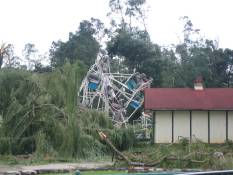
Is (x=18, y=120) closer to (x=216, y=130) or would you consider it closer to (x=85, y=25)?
(x=216, y=130)

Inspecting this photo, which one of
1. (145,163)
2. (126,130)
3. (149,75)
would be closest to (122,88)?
(149,75)

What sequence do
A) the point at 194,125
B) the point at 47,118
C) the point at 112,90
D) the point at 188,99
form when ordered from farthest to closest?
the point at 112,90 < the point at 188,99 < the point at 194,125 < the point at 47,118

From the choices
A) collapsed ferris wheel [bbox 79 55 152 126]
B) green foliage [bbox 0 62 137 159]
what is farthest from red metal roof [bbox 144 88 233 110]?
collapsed ferris wheel [bbox 79 55 152 126]

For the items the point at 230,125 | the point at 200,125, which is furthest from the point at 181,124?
the point at 230,125

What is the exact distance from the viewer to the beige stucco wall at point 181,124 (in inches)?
1251

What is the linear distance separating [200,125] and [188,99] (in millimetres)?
1965

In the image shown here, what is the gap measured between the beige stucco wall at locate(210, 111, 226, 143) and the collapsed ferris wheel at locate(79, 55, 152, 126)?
39.6 feet

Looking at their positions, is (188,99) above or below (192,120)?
above

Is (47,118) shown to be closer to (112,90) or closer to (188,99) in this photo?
(188,99)

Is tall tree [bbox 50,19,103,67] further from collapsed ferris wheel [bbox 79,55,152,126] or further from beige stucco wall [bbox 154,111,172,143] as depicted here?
beige stucco wall [bbox 154,111,172,143]

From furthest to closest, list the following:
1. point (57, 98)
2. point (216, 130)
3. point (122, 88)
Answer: point (122, 88), point (216, 130), point (57, 98)

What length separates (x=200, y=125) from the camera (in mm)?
31844

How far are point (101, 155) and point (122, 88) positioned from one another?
907 inches

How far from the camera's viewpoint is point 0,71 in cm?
2738
